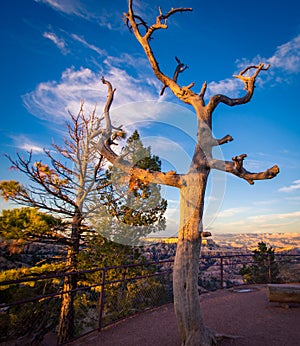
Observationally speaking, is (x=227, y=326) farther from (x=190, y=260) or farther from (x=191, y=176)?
(x=191, y=176)

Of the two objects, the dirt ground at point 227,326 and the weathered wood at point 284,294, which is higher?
the weathered wood at point 284,294

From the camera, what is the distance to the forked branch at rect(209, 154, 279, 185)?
383cm

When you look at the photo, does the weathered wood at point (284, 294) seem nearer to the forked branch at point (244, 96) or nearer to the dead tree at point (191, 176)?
the dead tree at point (191, 176)

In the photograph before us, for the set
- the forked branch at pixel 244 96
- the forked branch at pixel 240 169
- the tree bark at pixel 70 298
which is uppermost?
the forked branch at pixel 244 96

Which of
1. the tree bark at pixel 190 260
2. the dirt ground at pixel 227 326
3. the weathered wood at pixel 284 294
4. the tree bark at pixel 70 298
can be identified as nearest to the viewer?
the tree bark at pixel 190 260

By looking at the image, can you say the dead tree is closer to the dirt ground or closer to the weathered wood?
the dirt ground

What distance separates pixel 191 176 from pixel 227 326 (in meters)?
3.57

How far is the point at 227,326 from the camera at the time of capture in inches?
217

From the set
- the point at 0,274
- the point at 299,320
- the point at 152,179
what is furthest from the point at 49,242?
the point at 299,320

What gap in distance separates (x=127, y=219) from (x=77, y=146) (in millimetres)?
4901

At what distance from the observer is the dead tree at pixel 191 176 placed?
158 inches

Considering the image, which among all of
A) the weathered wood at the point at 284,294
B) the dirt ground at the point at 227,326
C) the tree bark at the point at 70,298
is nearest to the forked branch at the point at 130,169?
the dirt ground at the point at 227,326

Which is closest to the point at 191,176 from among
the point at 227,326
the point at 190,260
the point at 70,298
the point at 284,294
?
the point at 190,260

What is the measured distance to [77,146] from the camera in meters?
13.4
